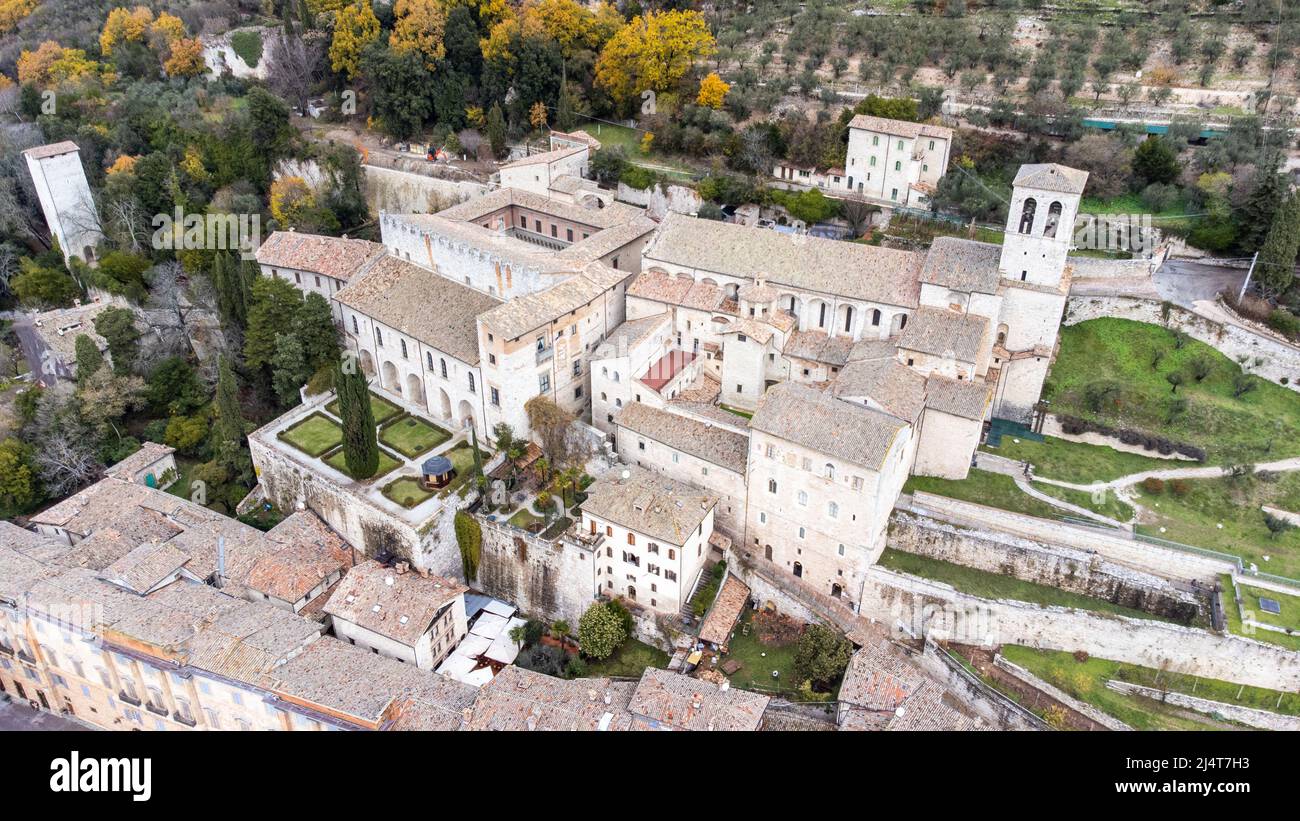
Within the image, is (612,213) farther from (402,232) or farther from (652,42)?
(652,42)

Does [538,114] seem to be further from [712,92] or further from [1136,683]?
[1136,683]

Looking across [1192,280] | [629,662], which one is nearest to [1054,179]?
[1192,280]

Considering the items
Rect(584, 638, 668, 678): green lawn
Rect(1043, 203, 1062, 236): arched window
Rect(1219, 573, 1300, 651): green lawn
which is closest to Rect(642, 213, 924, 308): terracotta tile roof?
Rect(1043, 203, 1062, 236): arched window

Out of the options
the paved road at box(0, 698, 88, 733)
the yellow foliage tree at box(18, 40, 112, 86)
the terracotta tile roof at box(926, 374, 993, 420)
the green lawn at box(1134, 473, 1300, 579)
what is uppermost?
the yellow foliage tree at box(18, 40, 112, 86)

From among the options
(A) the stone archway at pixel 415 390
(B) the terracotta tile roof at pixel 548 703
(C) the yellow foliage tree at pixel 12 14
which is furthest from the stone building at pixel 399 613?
(C) the yellow foliage tree at pixel 12 14

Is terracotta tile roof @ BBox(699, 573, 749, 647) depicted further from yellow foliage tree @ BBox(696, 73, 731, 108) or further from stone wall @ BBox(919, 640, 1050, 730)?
yellow foliage tree @ BBox(696, 73, 731, 108)

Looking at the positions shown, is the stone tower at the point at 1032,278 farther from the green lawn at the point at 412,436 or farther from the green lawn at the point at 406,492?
the green lawn at the point at 406,492
